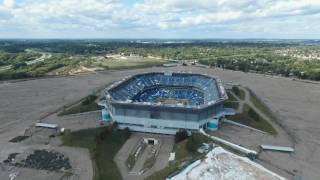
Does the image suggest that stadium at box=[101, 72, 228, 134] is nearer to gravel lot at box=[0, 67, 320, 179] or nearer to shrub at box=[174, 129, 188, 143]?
shrub at box=[174, 129, 188, 143]

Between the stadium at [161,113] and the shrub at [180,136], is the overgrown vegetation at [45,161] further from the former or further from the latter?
the shrub at [180,136]

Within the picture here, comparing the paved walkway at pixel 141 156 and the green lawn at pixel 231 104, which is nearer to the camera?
Result: the paved walkway at pixel 141 156

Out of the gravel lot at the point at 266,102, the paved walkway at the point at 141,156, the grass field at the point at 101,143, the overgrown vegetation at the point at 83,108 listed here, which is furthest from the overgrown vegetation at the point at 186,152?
the overgrown vegetation at the point at 83,108

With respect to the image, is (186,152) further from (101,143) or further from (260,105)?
(260,105)

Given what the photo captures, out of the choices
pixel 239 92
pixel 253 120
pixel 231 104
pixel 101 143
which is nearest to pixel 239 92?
pixel 239 92

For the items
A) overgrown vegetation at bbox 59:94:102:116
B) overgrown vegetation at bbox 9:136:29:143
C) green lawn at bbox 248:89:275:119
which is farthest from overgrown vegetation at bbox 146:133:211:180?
overgrown vegetation at bbox 9:136:29:143

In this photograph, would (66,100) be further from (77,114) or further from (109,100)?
(109,100)

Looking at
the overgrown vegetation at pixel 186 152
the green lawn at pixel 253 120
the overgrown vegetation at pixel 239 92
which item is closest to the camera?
the overgrown vegetation at pixel 186 152
